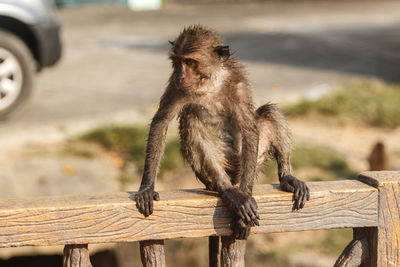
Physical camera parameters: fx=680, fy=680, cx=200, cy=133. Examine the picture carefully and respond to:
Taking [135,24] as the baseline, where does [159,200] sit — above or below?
below

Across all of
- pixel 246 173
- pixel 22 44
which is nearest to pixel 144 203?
pixel 246 173

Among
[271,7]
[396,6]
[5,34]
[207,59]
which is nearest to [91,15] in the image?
[271,7]

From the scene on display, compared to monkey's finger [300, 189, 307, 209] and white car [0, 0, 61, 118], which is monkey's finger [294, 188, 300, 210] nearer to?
monkey's finger [300, 189, 307, 209]

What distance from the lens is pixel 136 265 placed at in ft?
23.0

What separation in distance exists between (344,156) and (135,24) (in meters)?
9.54

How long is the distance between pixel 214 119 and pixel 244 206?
0.91 meters

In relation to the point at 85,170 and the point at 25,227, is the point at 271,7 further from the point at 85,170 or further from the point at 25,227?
the point at 25,227

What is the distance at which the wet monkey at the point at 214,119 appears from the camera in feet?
10.8

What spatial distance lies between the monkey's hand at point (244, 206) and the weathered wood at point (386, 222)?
49 centimetres

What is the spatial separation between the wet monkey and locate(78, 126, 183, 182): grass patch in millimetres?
3833

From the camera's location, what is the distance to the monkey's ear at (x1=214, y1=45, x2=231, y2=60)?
11.0ft

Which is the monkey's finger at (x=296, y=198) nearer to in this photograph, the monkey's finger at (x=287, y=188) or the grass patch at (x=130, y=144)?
the monkey's finger at (x=287, y=188)

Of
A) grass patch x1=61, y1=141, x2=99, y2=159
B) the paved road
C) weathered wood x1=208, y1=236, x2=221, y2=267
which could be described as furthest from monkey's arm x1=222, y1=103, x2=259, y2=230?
the paved road

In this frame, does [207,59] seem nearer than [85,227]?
No
